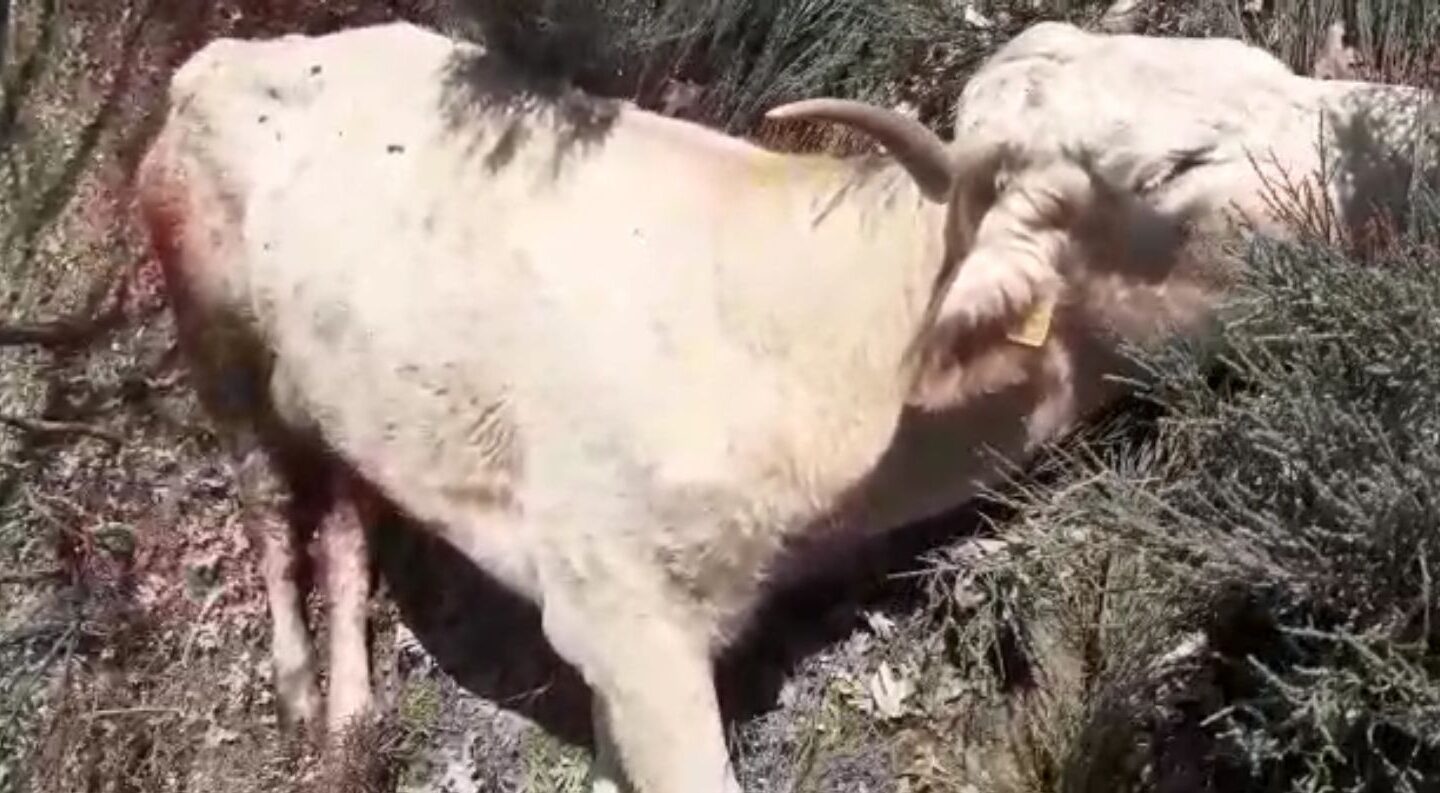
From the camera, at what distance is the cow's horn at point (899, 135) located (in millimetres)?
2469

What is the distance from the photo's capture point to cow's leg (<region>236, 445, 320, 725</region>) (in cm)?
319

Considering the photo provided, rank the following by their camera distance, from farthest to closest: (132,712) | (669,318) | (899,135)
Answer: (132,712)
(669,318)
(899,135)

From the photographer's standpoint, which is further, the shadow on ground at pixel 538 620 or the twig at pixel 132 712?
the twig at pixel 132 712

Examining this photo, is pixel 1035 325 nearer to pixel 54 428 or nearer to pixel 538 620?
pixel 538 620

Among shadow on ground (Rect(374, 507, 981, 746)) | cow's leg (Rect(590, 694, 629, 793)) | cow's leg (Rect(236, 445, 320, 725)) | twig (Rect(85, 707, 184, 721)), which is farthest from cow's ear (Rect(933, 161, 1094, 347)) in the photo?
twig (Rect(85, 707, 184, 721))

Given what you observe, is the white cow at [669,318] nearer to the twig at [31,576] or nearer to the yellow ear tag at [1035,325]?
the yellow ear tag at [1035,325]

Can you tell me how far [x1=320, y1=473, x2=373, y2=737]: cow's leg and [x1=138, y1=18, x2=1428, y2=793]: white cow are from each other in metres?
0.17

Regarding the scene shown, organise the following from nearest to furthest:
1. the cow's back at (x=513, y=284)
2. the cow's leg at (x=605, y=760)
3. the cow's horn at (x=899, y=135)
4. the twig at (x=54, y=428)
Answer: the cow's horn at (x=899, y=135) < the cow's back at (x=513, y=284) < the cow's leg at (x=605, y=760) < the twig at (x=54, y=428)

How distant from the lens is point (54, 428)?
3451mm

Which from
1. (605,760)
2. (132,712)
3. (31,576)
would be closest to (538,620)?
(605,760)

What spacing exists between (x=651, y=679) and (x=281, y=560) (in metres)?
0.72

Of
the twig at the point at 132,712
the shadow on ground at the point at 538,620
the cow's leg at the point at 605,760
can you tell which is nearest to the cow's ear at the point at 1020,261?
the shadow on ground at the point at 538,620

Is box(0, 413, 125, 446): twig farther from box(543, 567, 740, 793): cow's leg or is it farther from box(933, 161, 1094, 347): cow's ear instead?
box(933, 161, 1094, 347): cow's ear

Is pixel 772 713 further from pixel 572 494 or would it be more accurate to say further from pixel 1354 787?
pixel 1354 787
